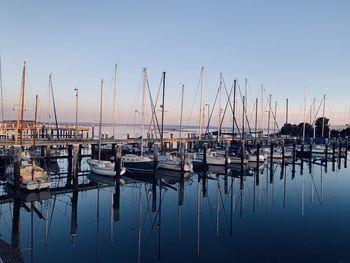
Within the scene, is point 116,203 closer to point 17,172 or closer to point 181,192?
point 181,192

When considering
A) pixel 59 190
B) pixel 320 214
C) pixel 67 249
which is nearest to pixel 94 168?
pixel 59 190

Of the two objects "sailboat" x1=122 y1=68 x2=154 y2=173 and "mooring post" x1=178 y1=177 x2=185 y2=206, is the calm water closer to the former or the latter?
"mooring post" x1=178 y1=177 x2=185 y2=206

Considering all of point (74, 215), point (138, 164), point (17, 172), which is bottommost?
point (74, 215)

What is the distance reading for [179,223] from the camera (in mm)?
20594

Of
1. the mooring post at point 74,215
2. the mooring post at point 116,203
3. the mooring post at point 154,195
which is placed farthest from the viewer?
the mooring post at point 154,195

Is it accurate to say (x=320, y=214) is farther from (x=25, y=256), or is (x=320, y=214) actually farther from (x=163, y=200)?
(x=25, y=256)

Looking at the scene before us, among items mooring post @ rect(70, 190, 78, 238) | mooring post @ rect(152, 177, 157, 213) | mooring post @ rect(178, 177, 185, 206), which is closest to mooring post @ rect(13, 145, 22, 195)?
mooring post @ rect(70, 190, 78, 238)

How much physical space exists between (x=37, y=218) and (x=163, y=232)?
7.67 metres

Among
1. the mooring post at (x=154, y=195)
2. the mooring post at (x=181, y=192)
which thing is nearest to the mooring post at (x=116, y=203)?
the mooring post at (x=154, y=195)

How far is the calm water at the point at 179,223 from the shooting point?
608 inches

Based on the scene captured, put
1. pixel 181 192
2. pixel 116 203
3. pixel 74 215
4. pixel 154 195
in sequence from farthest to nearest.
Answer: pixel 181 192 < pixel 154 195 < pixel 116 203 < pixel 74 215

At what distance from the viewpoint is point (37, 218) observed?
1984 centimetres

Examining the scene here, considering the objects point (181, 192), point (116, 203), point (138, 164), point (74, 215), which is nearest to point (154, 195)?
point (181, 192)

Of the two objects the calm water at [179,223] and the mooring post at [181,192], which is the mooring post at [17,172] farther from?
the mooring post at [181,192]
